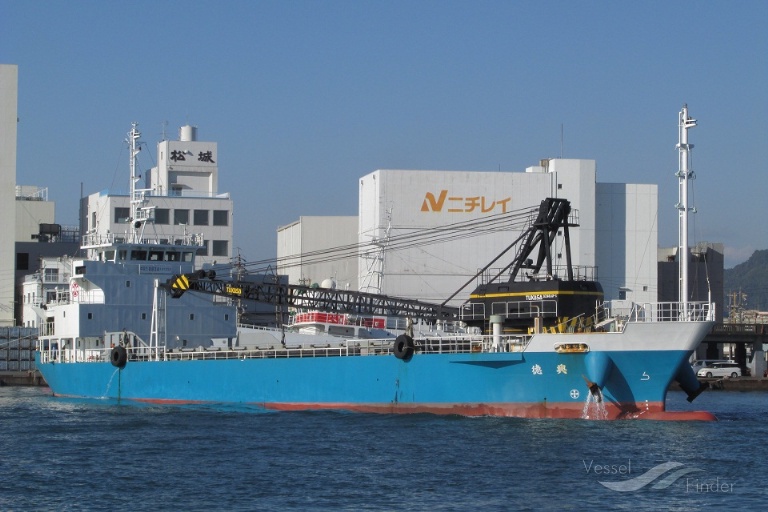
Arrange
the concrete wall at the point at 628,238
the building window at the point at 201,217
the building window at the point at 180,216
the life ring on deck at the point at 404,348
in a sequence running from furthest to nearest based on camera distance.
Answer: the concrete wall at the point at 628,238 < the building window at the point at 201,217 < the building window at the point at 180,216 < the life ring on deck at the point at 404,348

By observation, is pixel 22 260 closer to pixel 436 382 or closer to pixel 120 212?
pixel 120 212

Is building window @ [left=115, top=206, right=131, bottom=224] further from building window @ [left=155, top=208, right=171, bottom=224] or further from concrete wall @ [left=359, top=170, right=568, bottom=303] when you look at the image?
concrete wall @ [left=359, top=170, right=568, bottom=303]

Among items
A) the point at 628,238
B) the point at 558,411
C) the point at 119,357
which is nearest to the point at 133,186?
the point at 119,357

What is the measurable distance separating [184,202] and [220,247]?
405 cm

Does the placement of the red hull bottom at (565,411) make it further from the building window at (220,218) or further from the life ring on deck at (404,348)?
the building window at (220,218)

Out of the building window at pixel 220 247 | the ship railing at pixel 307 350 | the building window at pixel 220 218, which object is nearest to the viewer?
the ship railing at pixel 307 350

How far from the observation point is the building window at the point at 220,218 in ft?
273

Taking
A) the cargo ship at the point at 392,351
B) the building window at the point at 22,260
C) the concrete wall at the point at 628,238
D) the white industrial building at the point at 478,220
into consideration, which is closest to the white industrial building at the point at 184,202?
the building window at the point at 22,260

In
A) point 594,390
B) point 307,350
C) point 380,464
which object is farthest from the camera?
point 307,350

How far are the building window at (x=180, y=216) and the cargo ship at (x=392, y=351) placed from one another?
30.1 meters

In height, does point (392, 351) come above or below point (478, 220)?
below

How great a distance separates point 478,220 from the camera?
81812 mm

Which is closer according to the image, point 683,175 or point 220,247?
point 683,175

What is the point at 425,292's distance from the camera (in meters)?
80.8
